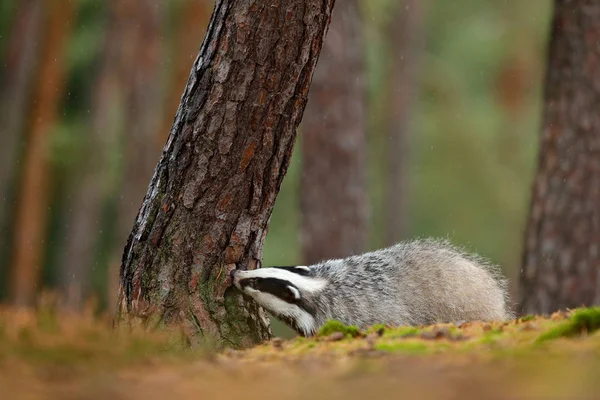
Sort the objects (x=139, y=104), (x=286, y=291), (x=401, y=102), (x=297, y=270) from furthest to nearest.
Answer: (x=401, y=102), (x=139, y=104), (x=297, y=270), (x=286, y=291)

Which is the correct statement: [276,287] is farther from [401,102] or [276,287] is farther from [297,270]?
[401,102]

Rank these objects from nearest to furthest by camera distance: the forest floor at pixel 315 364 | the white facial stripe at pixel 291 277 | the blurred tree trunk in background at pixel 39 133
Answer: the forest floor at pixel 315 364
the white facial stripe at pixel 291 277
the blurred tree trunk in background at pixel 39 133

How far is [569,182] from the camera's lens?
9805 mm

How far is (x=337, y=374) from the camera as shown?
3.76 meters

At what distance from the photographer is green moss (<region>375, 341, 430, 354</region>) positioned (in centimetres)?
479

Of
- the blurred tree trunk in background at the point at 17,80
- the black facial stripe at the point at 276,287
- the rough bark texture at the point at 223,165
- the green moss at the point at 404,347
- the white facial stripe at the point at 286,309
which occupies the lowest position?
the white facial stripe at the point at 286,309

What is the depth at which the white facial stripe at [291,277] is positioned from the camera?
254 inches

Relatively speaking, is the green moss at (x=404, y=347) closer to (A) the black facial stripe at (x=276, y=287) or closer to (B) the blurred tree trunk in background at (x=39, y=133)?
(A) the black facial stripe at (x=276, y=287)

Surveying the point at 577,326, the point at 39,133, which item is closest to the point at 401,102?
the point at 39,133

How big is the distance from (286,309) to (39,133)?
1895 cm

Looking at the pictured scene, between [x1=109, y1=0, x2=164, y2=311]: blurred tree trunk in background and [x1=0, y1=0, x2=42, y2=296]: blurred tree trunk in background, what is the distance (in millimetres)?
2146

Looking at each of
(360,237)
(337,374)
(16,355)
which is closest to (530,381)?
(337,374)

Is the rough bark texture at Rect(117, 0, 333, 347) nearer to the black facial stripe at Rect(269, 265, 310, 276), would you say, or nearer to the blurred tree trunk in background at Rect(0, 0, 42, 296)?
the black facial stripe at Rect(269, 265, 310, 276)

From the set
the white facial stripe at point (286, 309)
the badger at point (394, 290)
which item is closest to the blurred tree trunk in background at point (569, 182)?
the badger at point (394, 290)
